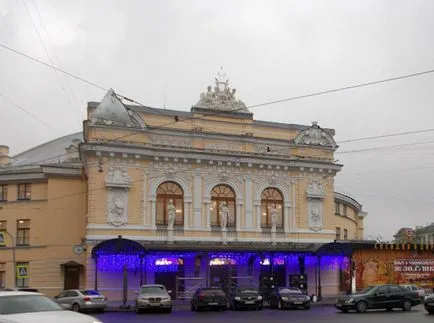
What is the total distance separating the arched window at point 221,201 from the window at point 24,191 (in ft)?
45.2

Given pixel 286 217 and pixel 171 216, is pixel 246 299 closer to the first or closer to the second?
pixel 171 216

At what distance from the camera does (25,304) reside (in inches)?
513

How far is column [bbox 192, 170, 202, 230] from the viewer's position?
44156 millimetres

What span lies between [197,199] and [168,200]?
208 cm

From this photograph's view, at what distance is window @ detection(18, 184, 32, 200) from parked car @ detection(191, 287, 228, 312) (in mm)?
18383

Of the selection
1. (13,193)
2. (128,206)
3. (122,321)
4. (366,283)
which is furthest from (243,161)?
(122,321)

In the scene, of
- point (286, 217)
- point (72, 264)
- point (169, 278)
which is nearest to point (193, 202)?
point (169, 278)

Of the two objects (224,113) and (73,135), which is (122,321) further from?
(73,135)

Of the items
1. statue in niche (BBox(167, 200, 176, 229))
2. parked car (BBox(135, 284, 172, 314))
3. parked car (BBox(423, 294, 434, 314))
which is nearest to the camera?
parked car (BBox(423, 294, 434, 314))

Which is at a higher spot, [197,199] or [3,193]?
[3,193]

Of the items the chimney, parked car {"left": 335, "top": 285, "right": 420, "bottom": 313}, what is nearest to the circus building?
parked car {"left": 335, "top": 285, "right": 420, "bottom": 313}

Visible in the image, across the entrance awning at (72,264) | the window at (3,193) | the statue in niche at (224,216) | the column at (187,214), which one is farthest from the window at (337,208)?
the window at (3,193)

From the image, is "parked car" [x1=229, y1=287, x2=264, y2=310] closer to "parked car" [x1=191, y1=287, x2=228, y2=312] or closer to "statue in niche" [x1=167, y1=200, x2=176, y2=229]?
"parked car" [x1=191, y1=287, x2=228, y2=312]

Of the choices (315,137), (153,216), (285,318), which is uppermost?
(315,137)
